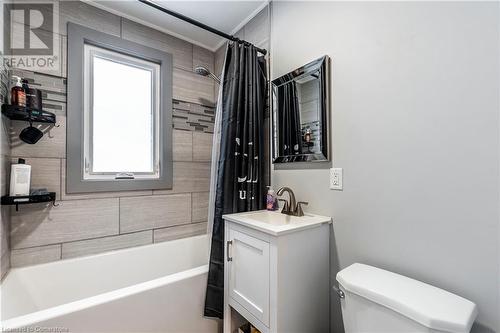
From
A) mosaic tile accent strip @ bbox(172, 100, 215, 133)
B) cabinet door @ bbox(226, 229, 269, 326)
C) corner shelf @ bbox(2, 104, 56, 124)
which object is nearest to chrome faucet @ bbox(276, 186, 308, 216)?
cabinet door @ bbox(226, 229, 269, 326)

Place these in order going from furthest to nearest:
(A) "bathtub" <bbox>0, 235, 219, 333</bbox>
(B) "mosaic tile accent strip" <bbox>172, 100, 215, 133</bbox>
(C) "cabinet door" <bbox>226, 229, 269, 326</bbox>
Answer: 1. (B) "mosaic tile accent strip" <bbox>172, 100, 215, 133</bbox>
2. (C) "cabinet door" <bbox>226, 229, 269, 326</bbox>
3. (A) "bathtub" <bbox>0, 235, 219, 333</bbox>

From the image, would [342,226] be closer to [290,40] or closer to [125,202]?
[290,40]

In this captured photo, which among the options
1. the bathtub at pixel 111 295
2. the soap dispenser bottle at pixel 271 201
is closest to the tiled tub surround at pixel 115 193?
the bathtub at pixel 111 295

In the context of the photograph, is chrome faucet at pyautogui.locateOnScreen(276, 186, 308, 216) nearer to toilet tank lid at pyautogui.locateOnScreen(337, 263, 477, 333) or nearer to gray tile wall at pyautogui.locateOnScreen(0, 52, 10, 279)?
toilet tank lid at pyautogui.locateOnScreen(337, 263, 477, 333)

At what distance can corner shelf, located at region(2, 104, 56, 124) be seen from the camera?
138 cm

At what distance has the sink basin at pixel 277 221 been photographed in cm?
114

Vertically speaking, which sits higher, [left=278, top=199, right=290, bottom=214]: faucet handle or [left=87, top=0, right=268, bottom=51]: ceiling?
[left=87, top=0, right=268, bottom=51]: ceiling

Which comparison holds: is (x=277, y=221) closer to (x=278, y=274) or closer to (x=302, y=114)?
(x=278, y=274)

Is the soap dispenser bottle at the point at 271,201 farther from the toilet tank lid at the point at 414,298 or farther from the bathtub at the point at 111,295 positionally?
the toilet tank lid at the point at 414,298

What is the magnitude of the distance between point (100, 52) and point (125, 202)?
127cm

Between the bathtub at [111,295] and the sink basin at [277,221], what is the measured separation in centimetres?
48

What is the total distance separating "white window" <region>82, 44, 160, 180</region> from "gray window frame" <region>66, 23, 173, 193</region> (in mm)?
41

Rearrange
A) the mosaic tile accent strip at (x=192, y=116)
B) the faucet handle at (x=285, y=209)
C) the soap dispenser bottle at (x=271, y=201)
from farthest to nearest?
the mosaic tile accent strip at (x=192, y=116)
the soap dispenser bottle at (x=271, y=201)
the faucet handle at (x=285, y=209)

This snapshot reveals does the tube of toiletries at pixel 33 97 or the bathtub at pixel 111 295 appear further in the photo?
the tube of toiletries at pixel 33 97
